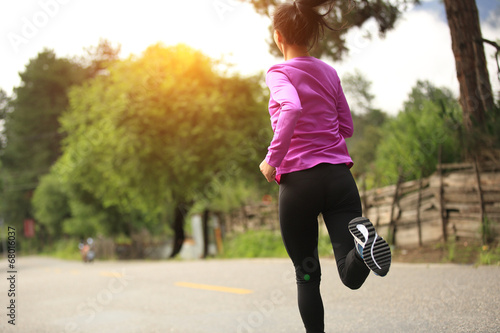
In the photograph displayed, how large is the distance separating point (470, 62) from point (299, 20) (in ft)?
21.5

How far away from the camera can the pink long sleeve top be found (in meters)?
2.55

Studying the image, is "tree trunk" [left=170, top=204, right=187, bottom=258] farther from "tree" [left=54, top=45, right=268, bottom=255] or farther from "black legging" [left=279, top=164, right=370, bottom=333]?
"black legging" [left=279, top=164, right=370, bottom=333]

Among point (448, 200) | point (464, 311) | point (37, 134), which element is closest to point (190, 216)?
point (448, 200)

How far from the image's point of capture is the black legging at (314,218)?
2654mm

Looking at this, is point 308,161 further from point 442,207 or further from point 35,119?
point 35,119

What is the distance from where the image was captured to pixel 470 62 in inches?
331

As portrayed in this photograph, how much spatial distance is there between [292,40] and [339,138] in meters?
0.58

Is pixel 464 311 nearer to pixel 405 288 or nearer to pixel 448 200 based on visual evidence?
pixel 405 288

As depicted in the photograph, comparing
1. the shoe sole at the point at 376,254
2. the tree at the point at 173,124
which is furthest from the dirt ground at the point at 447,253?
the tree at the point at 173,124

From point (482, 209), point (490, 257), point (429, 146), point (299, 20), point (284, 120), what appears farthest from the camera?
point (429, 146)

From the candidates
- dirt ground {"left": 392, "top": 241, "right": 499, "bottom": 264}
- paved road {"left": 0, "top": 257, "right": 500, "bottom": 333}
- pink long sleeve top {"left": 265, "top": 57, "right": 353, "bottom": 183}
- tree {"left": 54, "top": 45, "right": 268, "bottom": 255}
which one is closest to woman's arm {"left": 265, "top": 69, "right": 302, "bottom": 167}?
pink long sleeve top {"left": 265, "top": 57, "right": 353, "bottom": 183}

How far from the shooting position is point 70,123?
2397 centimetres

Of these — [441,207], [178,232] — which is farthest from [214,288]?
[178,232]

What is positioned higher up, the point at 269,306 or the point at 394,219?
the point at 394,219
